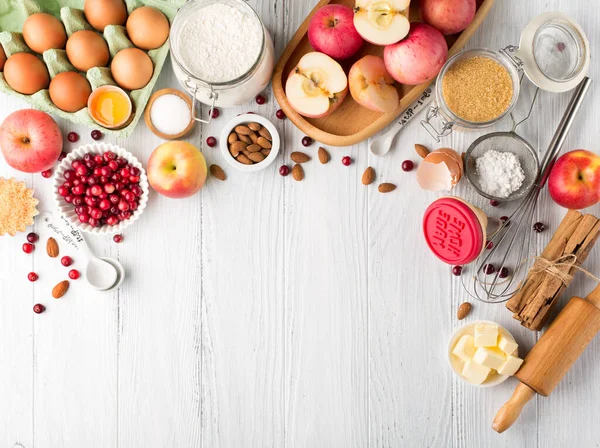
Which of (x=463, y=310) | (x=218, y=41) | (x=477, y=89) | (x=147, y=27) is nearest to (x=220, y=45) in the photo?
(x=218, y=41)

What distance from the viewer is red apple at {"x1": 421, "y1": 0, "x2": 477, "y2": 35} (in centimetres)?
112

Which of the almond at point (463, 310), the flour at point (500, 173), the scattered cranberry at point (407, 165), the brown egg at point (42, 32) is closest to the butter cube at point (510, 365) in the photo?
the almond at point (463, 310)

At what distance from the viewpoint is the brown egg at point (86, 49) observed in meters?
1.18

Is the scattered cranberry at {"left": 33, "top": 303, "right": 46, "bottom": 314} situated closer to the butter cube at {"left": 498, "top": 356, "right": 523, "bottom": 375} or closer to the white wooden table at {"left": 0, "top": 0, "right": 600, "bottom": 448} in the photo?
the white wooden table at {"left": 0, "top": 0, "right": 600, "bottom": 448}

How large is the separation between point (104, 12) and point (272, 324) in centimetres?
72

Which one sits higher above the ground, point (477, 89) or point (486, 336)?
point (477, 89)

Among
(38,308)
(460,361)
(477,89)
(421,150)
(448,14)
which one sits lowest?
(38,308)

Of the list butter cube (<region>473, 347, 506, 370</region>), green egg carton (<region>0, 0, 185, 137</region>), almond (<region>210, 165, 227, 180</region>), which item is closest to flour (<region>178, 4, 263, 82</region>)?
green egg carton (<region>0, 0, 185, 137</region>)

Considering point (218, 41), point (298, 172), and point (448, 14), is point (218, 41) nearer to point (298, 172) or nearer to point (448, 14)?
point (298, 172)

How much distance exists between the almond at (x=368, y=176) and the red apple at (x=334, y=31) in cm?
24

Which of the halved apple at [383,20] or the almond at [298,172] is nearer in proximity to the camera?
the halved apple at [383,20]

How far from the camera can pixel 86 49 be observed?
1.18 meters

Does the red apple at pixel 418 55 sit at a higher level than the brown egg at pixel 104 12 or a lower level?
higher

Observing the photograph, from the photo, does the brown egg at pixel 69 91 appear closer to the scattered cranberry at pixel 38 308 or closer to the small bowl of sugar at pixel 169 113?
the small bowl of sugar at pixel 169 113
